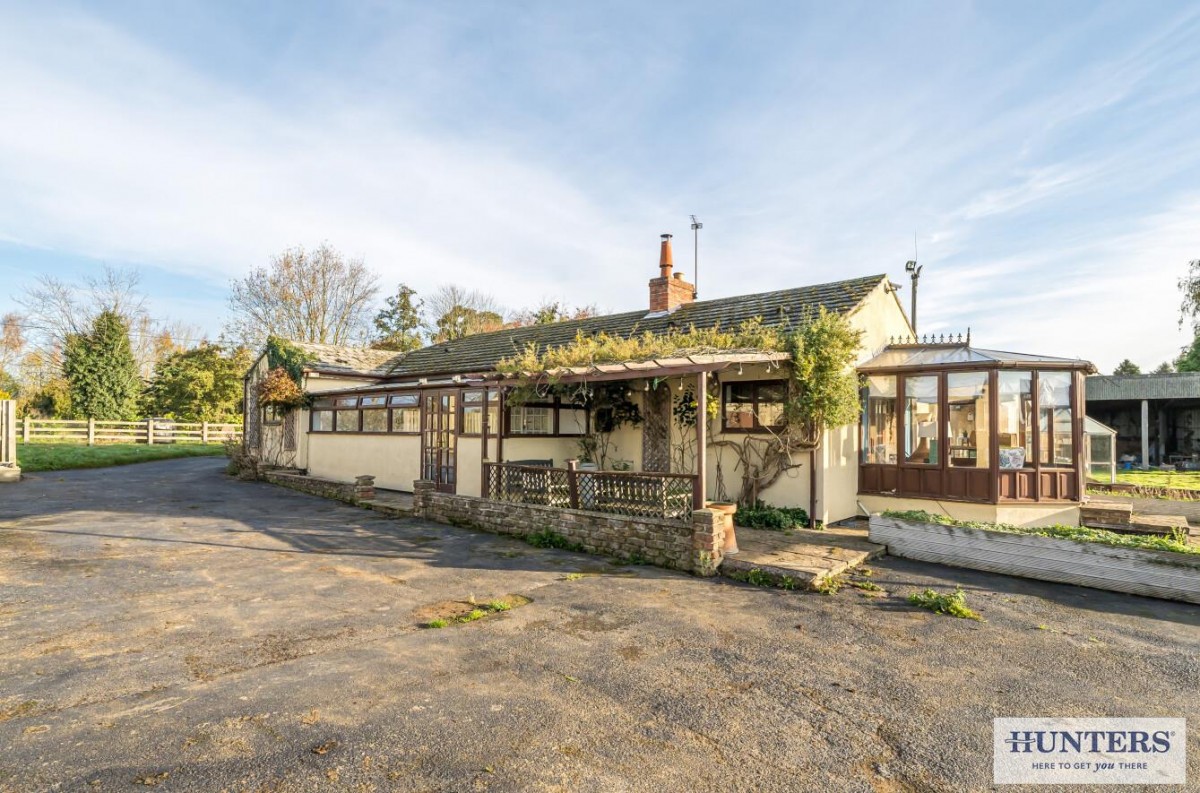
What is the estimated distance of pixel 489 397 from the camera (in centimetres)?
1200

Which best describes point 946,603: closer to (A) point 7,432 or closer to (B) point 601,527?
(B) point 601,527

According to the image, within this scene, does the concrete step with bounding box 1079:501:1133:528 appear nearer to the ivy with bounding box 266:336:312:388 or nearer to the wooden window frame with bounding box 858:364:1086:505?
the wooden window frame with bounding box 858:364:1086:505

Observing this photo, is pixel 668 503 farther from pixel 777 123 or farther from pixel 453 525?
pixel 777 123

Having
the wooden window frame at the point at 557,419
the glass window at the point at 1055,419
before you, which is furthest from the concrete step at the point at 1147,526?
the wooden window frame at the point at 557,419

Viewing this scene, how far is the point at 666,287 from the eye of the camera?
14922 millimetres

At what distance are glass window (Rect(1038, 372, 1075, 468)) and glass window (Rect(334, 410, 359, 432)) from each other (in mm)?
15637

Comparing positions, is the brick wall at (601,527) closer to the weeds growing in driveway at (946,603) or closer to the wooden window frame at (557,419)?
the wooden window frame at (557,419)

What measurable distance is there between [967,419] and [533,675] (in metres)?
9.15

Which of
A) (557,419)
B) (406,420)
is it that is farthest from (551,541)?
(406,420)

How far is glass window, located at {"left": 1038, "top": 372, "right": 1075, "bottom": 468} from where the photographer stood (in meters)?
9.98

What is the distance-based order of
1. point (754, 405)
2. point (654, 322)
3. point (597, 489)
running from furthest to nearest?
1. point (654, 322)
2. point (754, 405)
3. point (597, 489)

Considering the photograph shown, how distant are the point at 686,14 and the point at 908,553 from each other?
8697 mm

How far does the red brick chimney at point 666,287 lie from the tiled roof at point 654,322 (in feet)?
1.29

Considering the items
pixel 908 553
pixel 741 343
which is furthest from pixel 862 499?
pixel 741 343
